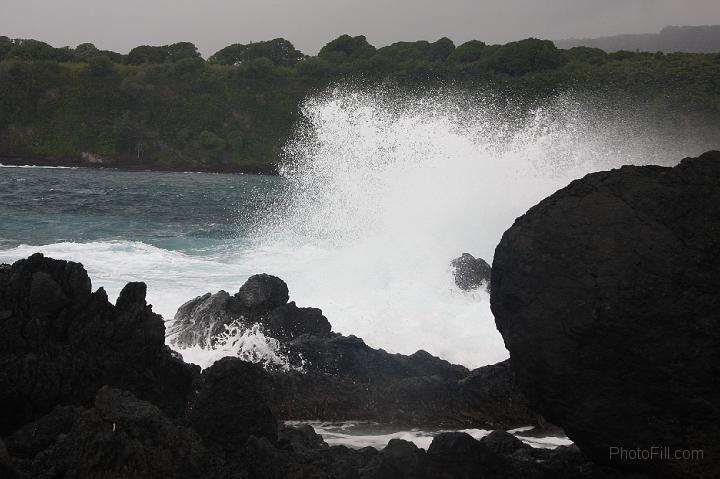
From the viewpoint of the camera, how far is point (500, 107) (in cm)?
7594

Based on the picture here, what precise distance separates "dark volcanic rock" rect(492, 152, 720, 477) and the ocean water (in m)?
4.22

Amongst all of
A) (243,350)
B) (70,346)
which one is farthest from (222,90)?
(70,346)

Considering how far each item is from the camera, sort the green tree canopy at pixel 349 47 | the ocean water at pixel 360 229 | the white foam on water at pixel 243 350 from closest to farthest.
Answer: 1. the white foam on water at pixel 243 350
2. the ocean water at pixel 360 229
3. the green tree canopy at pixel 349 47

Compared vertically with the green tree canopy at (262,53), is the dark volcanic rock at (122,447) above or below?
below

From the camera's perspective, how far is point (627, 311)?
14.4ft

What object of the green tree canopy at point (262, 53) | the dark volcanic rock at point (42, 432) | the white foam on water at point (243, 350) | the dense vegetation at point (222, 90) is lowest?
the dark volcanic rock at point (42, 432)

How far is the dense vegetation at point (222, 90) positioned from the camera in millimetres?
74188

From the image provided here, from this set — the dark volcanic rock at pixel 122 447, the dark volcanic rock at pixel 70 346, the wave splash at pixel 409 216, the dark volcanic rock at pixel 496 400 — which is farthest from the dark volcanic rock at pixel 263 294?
the dark volcanic rock at pixel 122 447

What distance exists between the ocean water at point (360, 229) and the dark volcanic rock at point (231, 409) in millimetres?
2816

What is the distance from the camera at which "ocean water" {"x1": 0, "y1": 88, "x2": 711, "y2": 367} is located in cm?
1138

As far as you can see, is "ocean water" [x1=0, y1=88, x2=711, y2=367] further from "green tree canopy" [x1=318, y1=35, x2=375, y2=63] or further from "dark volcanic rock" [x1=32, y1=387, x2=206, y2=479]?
"green tree canopy" [x1=318, y1=35, x2=375, y2=63]

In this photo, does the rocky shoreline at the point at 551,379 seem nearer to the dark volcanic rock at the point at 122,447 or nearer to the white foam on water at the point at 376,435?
the dark volcanic rock at the point at 122,447

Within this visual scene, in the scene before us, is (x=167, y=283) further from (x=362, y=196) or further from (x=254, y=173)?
(x=254, y=173)

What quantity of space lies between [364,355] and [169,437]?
3.62 metres
